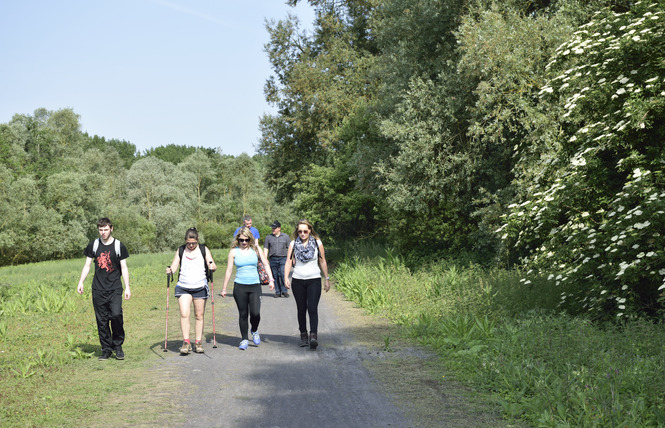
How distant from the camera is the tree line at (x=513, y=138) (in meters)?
9.00

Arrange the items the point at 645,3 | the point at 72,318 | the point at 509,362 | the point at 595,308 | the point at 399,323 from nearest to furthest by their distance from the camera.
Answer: the point at 509,362 → the point at 595,308 → the point at 645,3 → the point at 399,323 → the point at 72,318

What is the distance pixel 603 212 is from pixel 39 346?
9669 mm

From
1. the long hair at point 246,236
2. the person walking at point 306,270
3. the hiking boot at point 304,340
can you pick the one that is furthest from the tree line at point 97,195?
the hiking boot at point 304,340

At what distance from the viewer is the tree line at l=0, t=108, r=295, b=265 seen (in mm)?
52281

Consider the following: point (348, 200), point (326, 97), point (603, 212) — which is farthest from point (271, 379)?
point (326, 97)

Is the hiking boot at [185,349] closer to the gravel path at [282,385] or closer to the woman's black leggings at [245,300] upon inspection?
the gravel path at [282,385]

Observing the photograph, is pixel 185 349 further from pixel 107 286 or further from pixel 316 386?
pixel 316 386

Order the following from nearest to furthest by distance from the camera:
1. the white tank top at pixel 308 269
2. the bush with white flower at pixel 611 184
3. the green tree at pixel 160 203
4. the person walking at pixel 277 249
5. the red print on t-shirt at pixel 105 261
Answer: the bush with white flower at pixel 611 184 → the red print on t-shirt at pixel 105 261 → the white tank top at pixel 308 269 → the person walking at pixel 277 249 → the green tree at pixel 160 203

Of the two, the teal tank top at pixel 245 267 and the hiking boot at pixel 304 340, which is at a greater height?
the teal tank top at pixel 245 267

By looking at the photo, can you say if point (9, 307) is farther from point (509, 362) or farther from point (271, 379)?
point (509, 362)

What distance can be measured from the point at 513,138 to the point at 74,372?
36.7 ft

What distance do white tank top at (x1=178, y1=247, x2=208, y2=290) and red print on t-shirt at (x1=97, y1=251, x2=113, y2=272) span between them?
42.4 inches

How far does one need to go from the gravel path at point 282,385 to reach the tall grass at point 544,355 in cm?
133

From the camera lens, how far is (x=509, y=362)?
7176 millimetres
